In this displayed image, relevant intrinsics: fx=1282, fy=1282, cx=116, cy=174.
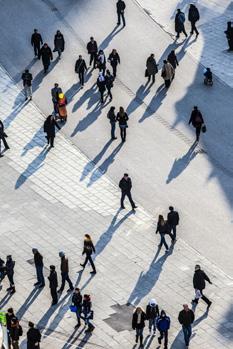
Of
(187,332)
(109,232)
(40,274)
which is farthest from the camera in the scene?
(109,232)

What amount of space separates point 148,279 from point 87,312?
4.21m

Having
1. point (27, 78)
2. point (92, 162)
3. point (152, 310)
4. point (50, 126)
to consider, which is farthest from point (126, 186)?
point (27, 78)

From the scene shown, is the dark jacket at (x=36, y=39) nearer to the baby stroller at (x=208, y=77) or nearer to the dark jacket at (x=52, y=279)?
the baby stroller at (x=208, y=77)

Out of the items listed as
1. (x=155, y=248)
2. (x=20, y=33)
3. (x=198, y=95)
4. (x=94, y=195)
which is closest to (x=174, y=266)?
(x=155, y=248)

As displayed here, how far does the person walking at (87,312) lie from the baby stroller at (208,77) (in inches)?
757

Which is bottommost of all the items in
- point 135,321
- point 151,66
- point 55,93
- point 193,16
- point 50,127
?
point 135,321

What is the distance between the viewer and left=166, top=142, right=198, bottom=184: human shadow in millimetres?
52562

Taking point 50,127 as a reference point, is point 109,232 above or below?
Answer: below

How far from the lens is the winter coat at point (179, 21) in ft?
206

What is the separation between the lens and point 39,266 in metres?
44.6

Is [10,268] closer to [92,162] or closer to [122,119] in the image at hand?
[92,162]

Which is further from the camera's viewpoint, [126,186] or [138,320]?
[126,186]

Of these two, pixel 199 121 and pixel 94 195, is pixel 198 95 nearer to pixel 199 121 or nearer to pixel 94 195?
pixel 199 121

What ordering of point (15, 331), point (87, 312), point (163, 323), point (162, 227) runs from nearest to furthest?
point (15, 331) < point (163, 323) < point (87, 312) < point (162, 227)
